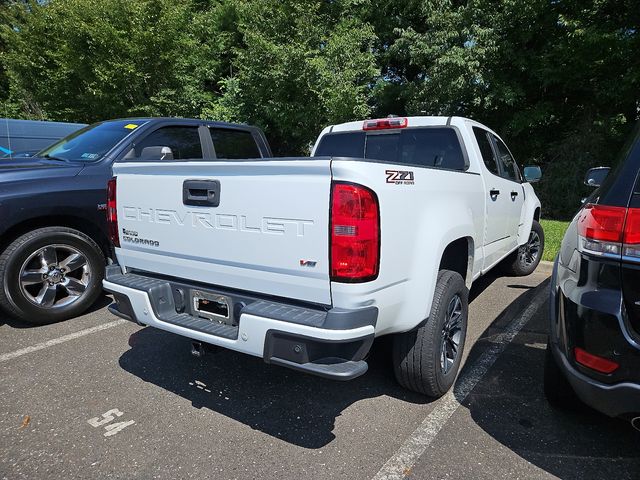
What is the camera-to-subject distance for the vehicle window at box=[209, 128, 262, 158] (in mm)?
5023

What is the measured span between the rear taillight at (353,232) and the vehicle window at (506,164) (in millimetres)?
2910

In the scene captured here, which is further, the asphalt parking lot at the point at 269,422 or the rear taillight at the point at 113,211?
the rear taillight at the point at 113,211

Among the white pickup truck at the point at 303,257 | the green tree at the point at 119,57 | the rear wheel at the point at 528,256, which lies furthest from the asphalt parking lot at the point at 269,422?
the green tree at the point at 119,57

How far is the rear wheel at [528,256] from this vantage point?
5676mm

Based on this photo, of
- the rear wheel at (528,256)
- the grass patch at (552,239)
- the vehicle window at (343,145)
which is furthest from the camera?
the grass patch at (552,239)

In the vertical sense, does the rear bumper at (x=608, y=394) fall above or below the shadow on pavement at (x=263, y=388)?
above

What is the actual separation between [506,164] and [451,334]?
2.57 m

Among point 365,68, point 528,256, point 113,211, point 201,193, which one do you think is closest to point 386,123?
point 201,193

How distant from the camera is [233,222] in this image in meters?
2.32

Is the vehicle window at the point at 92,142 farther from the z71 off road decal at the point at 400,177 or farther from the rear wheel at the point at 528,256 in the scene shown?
the rear wheel at the point at 528,256

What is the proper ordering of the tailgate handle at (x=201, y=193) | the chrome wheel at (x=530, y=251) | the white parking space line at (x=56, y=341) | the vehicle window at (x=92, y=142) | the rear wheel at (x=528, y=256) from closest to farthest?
the tailgate handle at (x=201, y=193), the white parking space line at (x=56, y=341), the vehicle window at (x=92, y=142), the rear wheel at (x=528, y=256), the chrome wheel at (x=530, y=251)

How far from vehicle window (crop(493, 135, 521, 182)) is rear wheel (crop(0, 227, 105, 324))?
423 centimetres

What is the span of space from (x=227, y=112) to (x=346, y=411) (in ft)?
44.5

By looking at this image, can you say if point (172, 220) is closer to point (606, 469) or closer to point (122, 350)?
point (122, 350)
